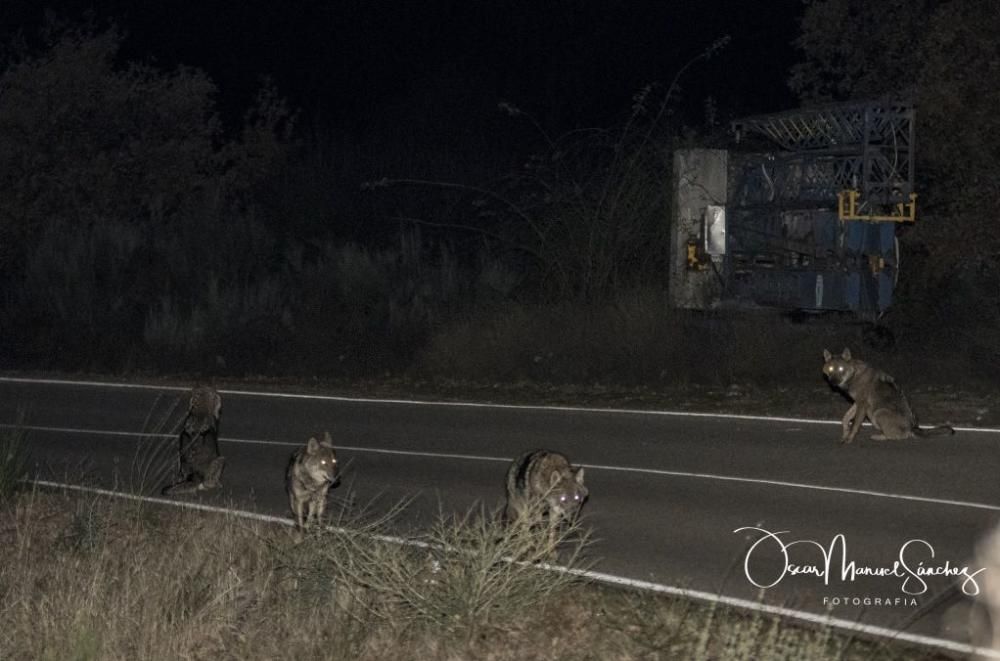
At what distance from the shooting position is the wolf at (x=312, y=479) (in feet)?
36.8

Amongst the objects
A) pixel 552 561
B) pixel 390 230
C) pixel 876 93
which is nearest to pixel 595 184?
pixel 876 93

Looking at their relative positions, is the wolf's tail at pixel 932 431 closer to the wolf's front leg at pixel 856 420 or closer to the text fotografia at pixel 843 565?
the wolf's front leg at pixel 856 420

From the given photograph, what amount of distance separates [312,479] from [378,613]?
247 centimetres

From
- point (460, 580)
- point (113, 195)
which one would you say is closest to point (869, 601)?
point (460, 580)

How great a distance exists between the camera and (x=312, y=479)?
11.2m

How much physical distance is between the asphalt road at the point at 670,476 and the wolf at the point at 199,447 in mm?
293

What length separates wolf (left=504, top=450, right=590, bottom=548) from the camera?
982cm

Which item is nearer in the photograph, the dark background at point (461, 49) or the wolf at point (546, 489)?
the wolf at point (546, 489)

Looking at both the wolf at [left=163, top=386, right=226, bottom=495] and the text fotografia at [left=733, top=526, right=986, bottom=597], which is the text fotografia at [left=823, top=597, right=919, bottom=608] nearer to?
the text fotografia at [left=733, top=526, right=986, bottom=597]

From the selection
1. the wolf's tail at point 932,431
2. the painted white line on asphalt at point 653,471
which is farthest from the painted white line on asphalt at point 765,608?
the wolf's tail at point 932,431

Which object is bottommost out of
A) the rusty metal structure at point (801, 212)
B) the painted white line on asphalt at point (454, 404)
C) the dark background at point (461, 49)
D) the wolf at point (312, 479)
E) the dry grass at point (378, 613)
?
the painted white line on asphalt at point (454, 404)

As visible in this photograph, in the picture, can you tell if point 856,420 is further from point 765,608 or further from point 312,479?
point 765,608

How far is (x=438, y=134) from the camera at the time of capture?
44125 millimetres

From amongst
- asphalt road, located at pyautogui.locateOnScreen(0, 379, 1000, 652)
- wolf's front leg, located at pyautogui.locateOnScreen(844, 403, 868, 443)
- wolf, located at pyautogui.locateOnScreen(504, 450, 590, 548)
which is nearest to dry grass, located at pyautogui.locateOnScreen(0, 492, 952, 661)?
wolf, located at pyautogui.locateOnScreen(504, 450, 590, 548)
